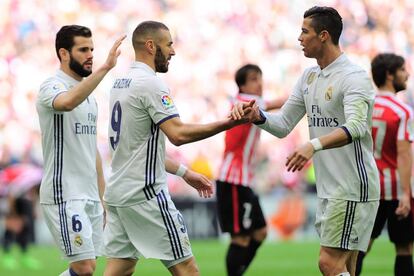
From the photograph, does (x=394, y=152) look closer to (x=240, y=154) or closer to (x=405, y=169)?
Answer: (x=405, y=169)

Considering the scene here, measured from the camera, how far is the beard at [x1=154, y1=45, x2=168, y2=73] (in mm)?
7383

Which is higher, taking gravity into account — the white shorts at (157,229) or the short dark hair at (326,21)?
the short dark hair at (326,21)

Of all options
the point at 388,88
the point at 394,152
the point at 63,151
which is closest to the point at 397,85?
the point at 388,88

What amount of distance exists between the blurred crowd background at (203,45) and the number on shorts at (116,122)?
17518 mm

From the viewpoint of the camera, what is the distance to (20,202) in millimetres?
18641

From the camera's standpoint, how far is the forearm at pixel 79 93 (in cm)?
739

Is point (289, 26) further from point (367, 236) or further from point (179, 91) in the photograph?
point (367, 236)

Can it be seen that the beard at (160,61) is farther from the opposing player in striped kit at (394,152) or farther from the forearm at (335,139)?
the opposing player in striped kit at (394,152)

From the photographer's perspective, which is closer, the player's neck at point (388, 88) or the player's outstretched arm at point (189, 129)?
the player's outstretched arm at point (189, 129)

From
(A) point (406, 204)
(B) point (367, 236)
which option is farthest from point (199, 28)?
(B) point (367, 236)

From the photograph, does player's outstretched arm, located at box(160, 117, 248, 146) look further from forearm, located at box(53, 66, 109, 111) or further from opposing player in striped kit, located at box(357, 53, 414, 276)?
opposing player in striped kit, located at box(357, 53, 414, 276)

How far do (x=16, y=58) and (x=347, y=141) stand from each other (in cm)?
2053

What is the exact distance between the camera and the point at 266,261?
56.7 ft

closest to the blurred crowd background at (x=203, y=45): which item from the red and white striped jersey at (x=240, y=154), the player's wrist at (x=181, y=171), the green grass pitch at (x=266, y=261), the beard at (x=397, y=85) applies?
the green grass pitch at (x=266, y=261)
